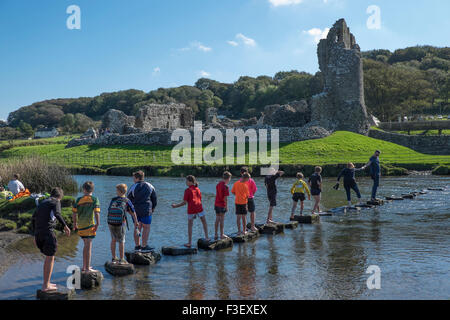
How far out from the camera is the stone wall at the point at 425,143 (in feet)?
143

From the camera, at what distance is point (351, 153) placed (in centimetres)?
3906

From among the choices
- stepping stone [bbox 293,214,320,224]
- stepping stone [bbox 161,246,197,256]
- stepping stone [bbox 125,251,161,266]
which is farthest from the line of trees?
stepping stone [bbox 125,251,161,266]

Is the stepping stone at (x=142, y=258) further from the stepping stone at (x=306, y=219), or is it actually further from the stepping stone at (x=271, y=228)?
the stepping stone at (x=306, y=219)

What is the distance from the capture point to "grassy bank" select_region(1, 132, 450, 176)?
114ft

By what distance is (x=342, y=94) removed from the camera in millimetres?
48031

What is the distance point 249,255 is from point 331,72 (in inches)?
1596

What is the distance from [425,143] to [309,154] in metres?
13.5

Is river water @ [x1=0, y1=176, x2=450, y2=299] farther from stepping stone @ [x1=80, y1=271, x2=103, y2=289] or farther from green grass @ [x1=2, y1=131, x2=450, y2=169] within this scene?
green grass @ [x1=2, y1=131, x2=450, y2=169]

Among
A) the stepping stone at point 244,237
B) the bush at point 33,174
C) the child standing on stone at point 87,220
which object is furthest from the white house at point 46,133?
the child standing on stone at point 87,220

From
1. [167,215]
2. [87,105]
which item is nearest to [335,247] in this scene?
[167,215]

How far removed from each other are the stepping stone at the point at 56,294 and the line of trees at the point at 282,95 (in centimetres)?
6304

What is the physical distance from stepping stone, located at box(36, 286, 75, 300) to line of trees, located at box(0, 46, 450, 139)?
2482 inches

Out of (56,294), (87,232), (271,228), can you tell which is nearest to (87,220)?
(87,232)

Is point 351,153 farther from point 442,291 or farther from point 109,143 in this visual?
point 442,291
